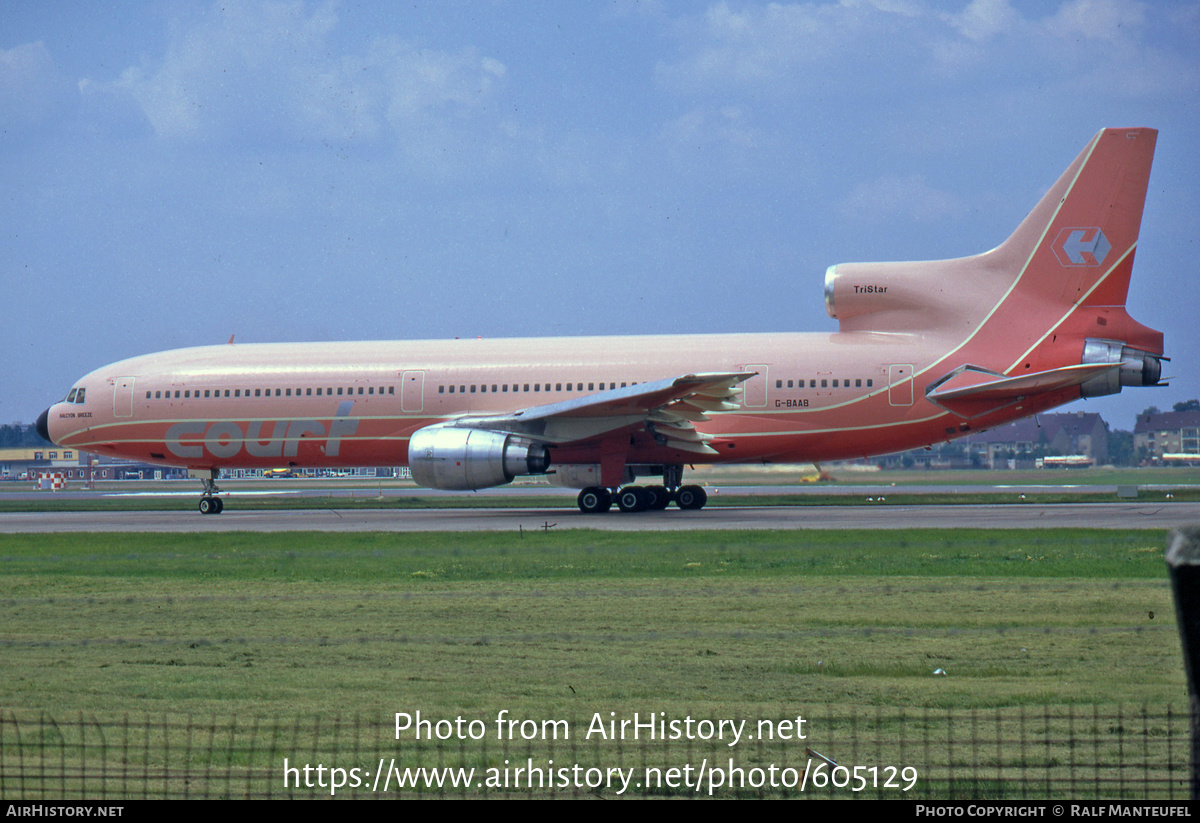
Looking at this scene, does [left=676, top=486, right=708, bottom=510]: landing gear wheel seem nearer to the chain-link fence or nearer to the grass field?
the grass field

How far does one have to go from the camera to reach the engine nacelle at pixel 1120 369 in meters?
25.4

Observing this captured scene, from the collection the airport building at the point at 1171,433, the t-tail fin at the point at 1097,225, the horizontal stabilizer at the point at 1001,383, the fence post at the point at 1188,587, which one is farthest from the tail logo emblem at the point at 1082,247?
the airport building at the point at 1171,433

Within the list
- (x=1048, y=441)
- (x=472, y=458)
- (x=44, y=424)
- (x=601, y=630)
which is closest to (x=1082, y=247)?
(x=472, y=458)

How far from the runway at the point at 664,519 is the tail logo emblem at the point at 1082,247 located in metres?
→ 5.95

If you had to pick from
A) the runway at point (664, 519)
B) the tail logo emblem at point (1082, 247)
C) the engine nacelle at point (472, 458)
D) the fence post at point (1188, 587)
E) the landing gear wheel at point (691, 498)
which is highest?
the tail logo emblem at point (1082, 247)

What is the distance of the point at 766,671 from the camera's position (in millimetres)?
8047

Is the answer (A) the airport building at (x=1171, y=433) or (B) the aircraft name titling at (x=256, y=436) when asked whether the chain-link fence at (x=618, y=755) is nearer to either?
(B) the aircraft name titling at (x=256, y=436)

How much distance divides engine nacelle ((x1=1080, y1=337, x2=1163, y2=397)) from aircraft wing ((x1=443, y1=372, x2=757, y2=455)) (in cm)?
811

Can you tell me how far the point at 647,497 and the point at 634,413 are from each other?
2649mm

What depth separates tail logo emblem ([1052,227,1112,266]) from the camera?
26.5 metres

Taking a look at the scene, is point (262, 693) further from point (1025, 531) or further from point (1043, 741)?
point (1025, 531)

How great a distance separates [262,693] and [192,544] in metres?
12.8

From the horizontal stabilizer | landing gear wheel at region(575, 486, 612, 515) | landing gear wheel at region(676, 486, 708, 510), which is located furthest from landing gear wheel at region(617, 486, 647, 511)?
the horizontal stabilizer

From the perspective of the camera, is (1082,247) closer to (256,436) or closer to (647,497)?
(647,497)
